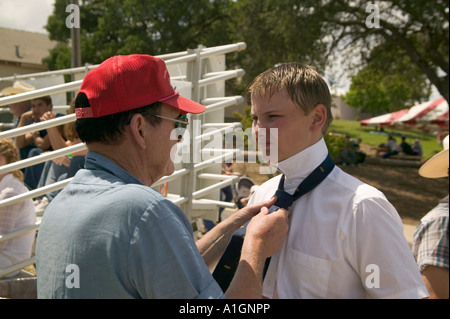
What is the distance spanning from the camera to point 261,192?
2.20 metres

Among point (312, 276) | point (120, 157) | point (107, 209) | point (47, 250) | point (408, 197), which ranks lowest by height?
point (408, 197)

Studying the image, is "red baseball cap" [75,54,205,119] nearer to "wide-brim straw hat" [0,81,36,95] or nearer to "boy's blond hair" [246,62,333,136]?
"boy's blond hair" [246,62,333,136]

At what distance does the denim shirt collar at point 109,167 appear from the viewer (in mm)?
1511

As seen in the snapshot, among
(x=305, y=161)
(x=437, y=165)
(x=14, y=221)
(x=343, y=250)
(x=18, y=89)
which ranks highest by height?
(x=18, y=89)

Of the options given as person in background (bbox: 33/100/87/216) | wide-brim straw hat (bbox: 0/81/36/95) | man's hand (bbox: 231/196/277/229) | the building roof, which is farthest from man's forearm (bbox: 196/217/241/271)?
the building roof

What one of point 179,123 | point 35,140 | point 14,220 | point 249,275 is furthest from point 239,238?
point 35,140

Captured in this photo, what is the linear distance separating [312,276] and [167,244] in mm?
651

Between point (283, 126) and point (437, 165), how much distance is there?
63.1 inches

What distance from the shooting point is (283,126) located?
186 centimetres

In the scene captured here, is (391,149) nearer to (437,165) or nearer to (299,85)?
→ (437,165)

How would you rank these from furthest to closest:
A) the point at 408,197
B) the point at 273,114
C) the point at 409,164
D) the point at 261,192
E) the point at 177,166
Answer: the point at 409,164
the point at 408,197
the point at 177,166
the point at 261,192
the point at 273,114

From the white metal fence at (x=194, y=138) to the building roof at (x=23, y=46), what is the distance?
31865 mm
